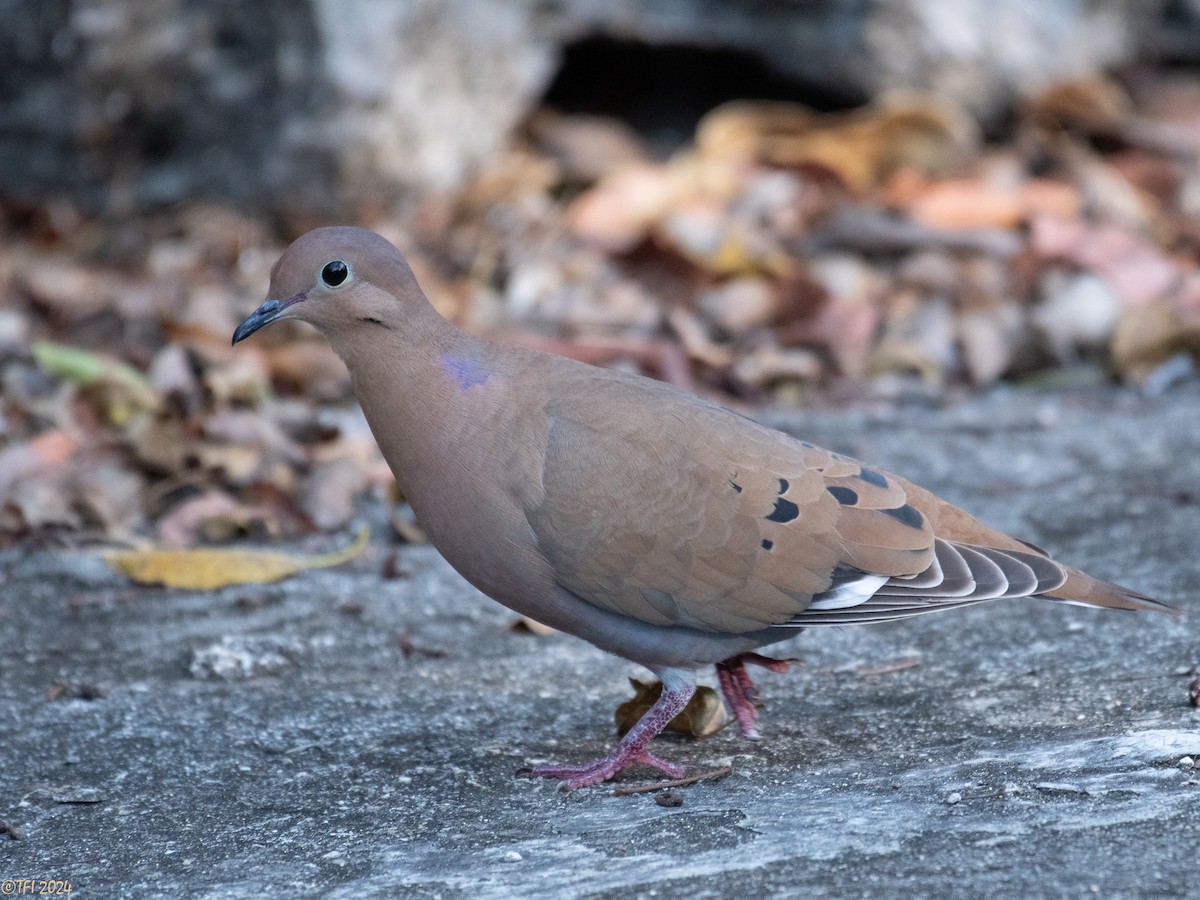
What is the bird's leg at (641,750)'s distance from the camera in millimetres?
2926

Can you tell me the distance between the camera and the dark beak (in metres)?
3.07

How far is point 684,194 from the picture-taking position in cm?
655

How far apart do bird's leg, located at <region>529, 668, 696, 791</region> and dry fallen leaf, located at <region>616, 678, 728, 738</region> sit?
67 mm

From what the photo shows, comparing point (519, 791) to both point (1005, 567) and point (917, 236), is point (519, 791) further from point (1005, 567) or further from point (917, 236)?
point (917, 236)

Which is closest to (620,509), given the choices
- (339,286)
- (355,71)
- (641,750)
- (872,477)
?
(641,750)

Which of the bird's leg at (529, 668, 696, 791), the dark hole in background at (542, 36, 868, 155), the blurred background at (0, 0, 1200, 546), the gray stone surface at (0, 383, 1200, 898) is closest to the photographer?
the gray stone surface at (0, 383, 1200, 898)

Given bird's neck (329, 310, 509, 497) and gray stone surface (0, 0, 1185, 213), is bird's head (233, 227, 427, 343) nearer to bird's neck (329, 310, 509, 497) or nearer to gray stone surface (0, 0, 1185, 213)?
bird's neck (329, 310, 509, 497)

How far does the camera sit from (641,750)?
2.97m

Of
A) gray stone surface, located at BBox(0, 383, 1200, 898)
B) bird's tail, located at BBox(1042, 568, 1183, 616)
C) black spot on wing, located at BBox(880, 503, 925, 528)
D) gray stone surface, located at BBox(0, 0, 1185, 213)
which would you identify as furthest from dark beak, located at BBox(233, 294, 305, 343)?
gray stone surface, located at BBox(0, 0, 1185, 213)

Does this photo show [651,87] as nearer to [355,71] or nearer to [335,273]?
[355,71]

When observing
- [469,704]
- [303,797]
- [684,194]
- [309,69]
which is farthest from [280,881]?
[684,194]

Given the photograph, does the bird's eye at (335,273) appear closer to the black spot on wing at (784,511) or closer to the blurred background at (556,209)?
the black spot on wing at (784,511)

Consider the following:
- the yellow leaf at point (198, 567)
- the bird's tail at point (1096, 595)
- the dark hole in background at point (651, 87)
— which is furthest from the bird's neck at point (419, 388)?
the dark hole in background at point (651, 87)

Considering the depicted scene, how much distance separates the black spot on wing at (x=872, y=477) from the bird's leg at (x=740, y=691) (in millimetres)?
449
